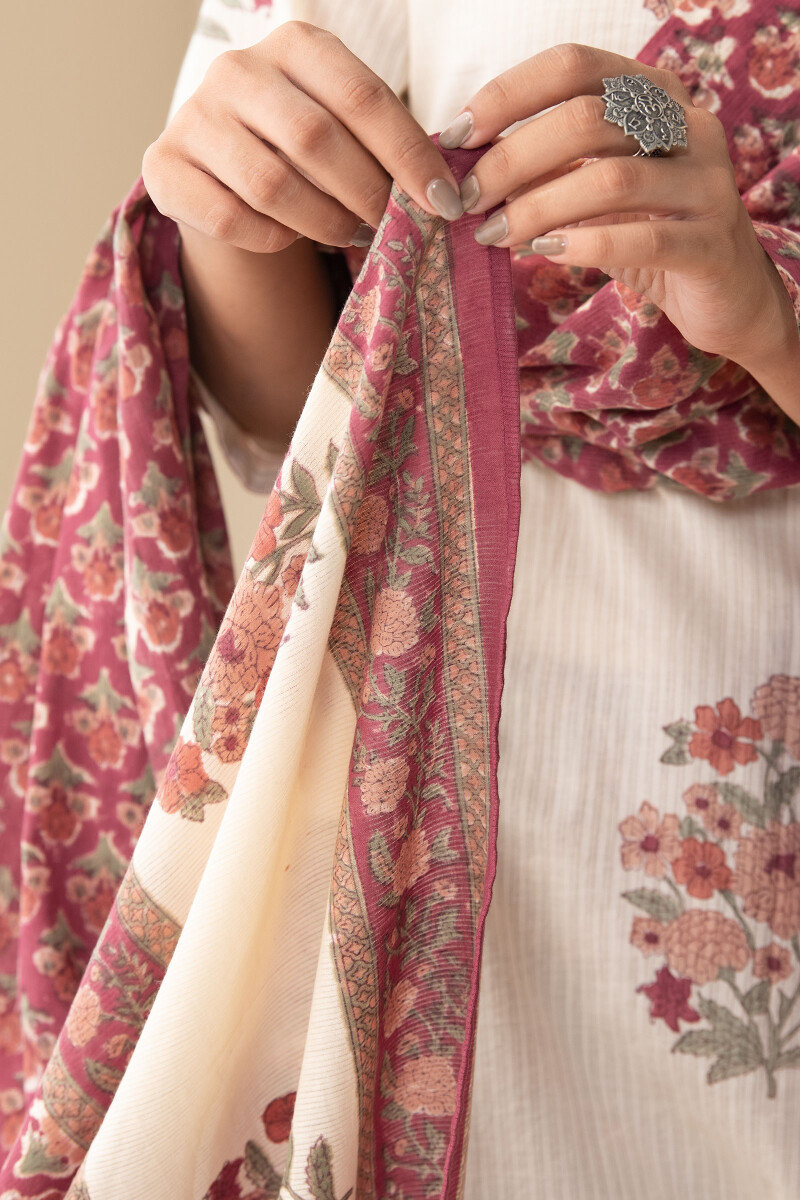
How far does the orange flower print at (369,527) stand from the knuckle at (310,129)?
154mm

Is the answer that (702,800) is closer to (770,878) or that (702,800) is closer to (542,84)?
(770,878)

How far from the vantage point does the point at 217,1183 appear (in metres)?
0.47

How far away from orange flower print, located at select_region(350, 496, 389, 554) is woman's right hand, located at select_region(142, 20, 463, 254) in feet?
0.42

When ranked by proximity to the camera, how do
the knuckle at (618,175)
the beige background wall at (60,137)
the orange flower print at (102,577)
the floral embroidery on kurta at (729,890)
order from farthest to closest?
the beige background wall at (60,137), the orange flower print at (102,577), the floral embroidery on kurta at (729,890), the knuckle at (618,175)

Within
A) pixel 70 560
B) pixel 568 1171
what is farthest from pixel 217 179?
pixel 568 1171

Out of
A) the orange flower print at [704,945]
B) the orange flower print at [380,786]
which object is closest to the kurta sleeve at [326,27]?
the orange flower print at [380,786]

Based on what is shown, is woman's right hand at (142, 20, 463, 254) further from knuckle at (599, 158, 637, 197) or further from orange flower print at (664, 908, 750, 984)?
orange flower print at (664, 908, 750, 984)

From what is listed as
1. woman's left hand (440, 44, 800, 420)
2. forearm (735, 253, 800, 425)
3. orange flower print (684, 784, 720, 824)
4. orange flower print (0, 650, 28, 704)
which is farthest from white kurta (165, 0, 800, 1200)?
orange flower print (0, 650, 28, 704)

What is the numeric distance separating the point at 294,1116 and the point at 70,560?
0.41 m

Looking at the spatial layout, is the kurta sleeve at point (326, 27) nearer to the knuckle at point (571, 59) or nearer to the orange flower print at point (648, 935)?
the knuckle at point (571, 59)

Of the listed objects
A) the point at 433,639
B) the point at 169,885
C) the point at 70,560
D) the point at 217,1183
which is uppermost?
the point at 70,560

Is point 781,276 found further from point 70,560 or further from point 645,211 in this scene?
point 70,560

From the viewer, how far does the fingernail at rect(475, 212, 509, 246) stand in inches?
16.9

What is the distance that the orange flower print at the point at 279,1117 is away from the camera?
0.47 meters
